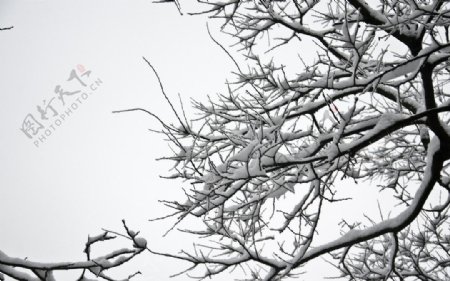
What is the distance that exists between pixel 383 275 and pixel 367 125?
1716 mm

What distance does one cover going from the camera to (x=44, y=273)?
1322 mm

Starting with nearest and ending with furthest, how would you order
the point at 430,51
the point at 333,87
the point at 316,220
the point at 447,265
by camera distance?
the point at 430,51 → the point at 333,87 → the point at 316,220 → the point at 447,265

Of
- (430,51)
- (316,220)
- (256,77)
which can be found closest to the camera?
(430,51)

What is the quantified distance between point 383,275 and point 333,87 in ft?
7.25

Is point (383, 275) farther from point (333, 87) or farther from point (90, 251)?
point (90, 251)

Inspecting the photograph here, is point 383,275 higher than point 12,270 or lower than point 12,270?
higher

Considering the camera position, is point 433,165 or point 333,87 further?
point 433,165

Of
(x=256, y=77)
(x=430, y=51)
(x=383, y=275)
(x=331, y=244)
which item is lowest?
(x=331, y=244)

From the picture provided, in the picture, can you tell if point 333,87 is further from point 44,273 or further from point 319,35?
point 44,273

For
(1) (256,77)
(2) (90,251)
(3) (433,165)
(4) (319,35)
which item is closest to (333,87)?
(4) (319,35)

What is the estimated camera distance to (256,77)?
3.62 m

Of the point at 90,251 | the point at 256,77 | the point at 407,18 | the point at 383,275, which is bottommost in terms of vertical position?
the point at 90,251

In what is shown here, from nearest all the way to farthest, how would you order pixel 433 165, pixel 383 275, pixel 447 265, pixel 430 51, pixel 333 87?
pixel 430 51
pixel 333 87
pixel 433 165
pixel 383 275
pixel 447 265

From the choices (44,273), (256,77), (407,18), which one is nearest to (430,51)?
(407,18)
